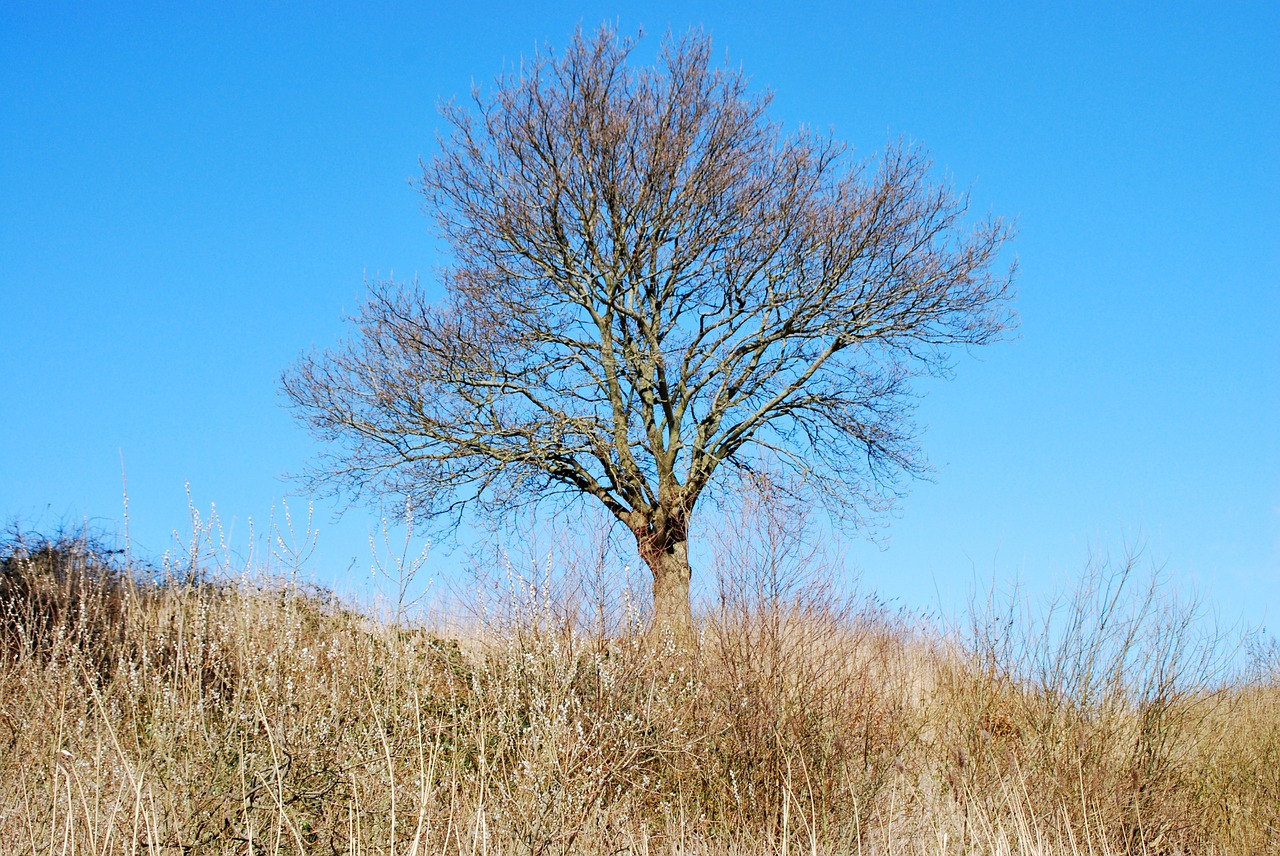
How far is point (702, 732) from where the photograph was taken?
6.03m

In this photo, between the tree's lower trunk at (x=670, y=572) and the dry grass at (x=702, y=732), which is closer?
the dry grass at (x=702, y=732)

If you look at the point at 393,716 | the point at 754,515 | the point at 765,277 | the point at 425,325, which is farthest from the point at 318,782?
the point at 765,277

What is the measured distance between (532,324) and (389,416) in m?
2.05

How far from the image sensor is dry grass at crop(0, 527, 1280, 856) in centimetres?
509

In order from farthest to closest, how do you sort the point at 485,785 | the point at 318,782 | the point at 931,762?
the point at 931,762
the point at 485,785
the point at 318,782

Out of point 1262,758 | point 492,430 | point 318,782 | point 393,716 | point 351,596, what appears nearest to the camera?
point 318,782

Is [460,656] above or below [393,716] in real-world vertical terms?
above

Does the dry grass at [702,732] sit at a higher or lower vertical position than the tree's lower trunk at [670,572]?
lower

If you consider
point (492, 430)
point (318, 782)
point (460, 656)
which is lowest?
point (318, 782)

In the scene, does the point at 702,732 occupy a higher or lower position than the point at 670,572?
lower

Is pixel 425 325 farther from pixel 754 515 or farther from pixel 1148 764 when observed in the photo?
pixel 1148 764

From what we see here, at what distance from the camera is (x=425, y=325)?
38.2 feet

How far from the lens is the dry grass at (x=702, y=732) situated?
5.09 m

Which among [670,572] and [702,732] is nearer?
[702,732]
